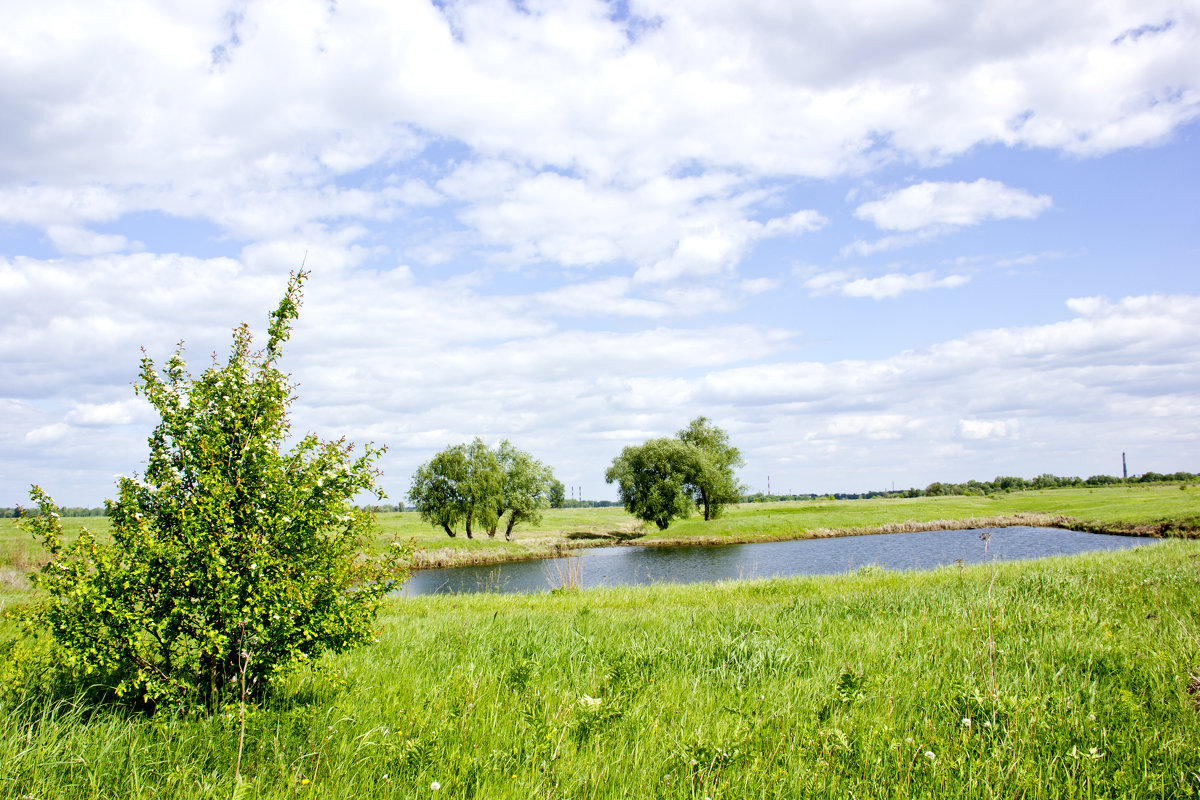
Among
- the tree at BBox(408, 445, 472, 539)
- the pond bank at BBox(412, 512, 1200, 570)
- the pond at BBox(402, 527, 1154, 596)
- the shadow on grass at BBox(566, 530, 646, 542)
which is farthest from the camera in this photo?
the shadow on grass at BBox(566, 530, 646, 542)

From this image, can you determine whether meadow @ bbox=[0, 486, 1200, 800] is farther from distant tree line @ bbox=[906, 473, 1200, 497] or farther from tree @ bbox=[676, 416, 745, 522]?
distant tree line @ bbox=[906, 473, 1200, 497]

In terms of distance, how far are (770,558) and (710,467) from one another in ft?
83.0

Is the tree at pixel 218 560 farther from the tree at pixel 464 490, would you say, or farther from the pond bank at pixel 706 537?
the tree at pixel 464 490

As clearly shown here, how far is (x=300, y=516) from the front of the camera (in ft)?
16.4

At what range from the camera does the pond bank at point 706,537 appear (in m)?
49.5

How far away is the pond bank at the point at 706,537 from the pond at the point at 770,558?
1785 millimetres

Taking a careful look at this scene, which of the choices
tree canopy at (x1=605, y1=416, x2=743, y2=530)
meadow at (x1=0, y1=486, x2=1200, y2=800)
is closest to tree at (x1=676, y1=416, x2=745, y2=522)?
tree canopy at (x1=605, y1=416, x2=743, y2=530)

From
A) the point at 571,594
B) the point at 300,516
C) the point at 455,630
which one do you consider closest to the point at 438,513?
the point at 571,594

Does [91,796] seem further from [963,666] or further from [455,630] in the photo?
[963,666]

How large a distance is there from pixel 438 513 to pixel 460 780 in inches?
2135

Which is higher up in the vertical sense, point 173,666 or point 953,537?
point 173,666

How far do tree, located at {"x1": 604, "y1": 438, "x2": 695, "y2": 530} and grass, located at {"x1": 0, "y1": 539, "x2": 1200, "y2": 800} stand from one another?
59885 millimetres

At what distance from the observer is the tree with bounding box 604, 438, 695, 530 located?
67500 mm

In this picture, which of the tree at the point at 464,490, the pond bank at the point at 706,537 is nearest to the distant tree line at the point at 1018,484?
the pond bank at the point at 706,537
